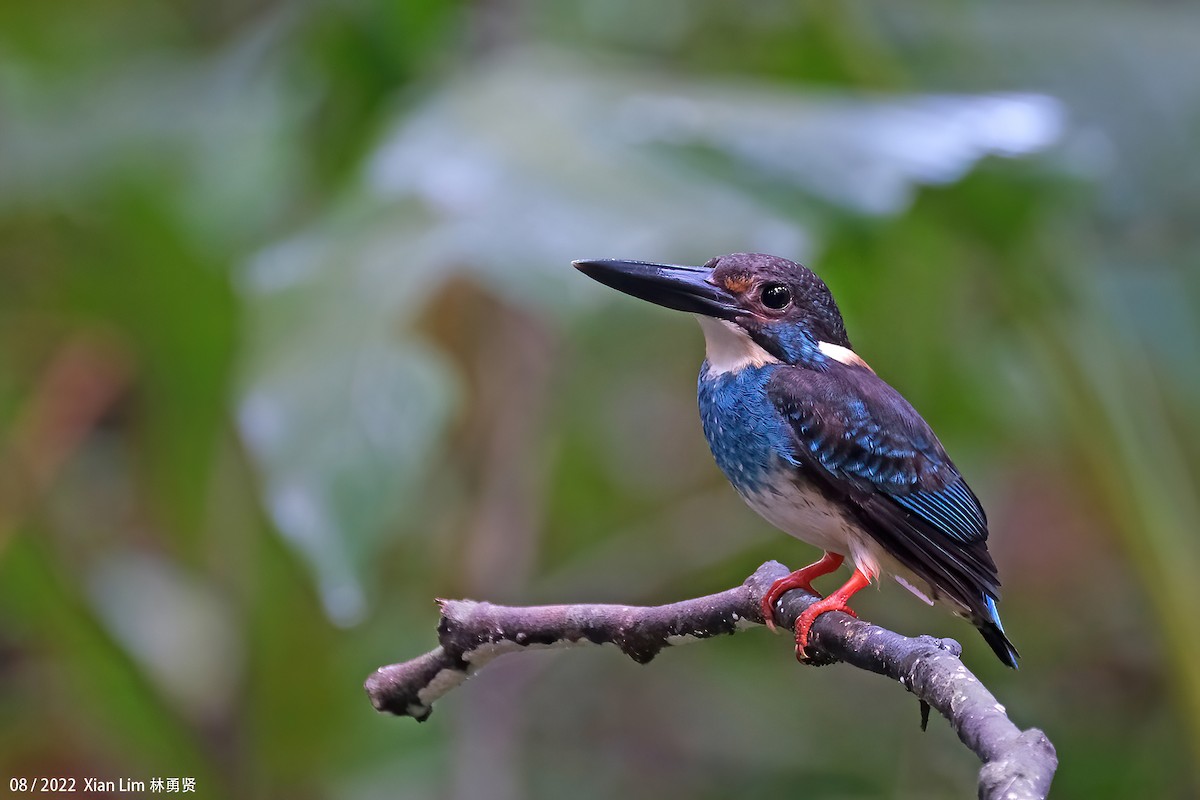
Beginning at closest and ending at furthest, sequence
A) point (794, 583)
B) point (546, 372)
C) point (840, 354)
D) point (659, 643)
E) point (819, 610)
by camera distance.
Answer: point (659, 643), point (819, 610), point (794, 583), point (840, 354), point (546, 372)

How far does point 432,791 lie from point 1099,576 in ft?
7.38

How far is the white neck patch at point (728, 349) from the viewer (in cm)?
163

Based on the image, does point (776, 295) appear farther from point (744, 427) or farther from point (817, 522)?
point (817, 522)

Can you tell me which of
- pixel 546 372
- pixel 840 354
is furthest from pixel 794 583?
pixel 546 372

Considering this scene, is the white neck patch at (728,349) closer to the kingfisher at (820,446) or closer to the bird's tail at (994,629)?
the kingfisher at (820,446)

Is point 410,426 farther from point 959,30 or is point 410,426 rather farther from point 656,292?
point 959,30

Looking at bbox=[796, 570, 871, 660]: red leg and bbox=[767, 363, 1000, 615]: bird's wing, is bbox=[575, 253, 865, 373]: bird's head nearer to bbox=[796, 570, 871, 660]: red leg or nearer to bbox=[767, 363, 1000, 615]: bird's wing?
bbox=[767, 363, 1000, 615]: bird's wing

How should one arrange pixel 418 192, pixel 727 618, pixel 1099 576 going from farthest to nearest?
1. pixel 1099 576
2. pixel 418 192
3. pixel 727 618

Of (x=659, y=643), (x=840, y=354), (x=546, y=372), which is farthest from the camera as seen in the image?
(x=546, y=372)

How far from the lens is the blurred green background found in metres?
2.60

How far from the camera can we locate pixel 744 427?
1620mm

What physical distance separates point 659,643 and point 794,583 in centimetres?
34

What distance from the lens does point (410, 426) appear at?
7.63 ft

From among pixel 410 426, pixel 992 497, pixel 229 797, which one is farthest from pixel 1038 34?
pixel 229 797
